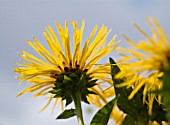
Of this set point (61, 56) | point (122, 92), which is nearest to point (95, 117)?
point (122, 92)

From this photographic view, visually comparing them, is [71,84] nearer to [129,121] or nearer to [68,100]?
[68,100]

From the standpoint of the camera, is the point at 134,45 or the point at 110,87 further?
the point at 110,87

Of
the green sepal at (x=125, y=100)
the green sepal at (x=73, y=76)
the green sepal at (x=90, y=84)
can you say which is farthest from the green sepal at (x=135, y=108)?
the green sepal at (x=73, y=76)

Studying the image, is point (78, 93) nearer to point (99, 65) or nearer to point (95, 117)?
point (99, 65)

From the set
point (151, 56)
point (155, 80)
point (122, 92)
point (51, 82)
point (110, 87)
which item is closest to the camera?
point (151, 56)

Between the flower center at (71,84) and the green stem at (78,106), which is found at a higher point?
the flower center at (71,84)

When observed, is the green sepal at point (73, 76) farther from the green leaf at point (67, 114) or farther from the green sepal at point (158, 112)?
the green sepal at point (158, 112)

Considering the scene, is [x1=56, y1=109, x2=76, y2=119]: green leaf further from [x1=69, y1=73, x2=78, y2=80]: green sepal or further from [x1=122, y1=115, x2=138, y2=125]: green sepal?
[x1=122, y1=115, x2=138, y2=125]: green sepal

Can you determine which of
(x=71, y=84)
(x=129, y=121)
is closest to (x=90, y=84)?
(x=71, y=84)

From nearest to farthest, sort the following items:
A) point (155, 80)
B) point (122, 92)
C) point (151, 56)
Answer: point (151, 56)
point (155, 80)
point (122, 92)
